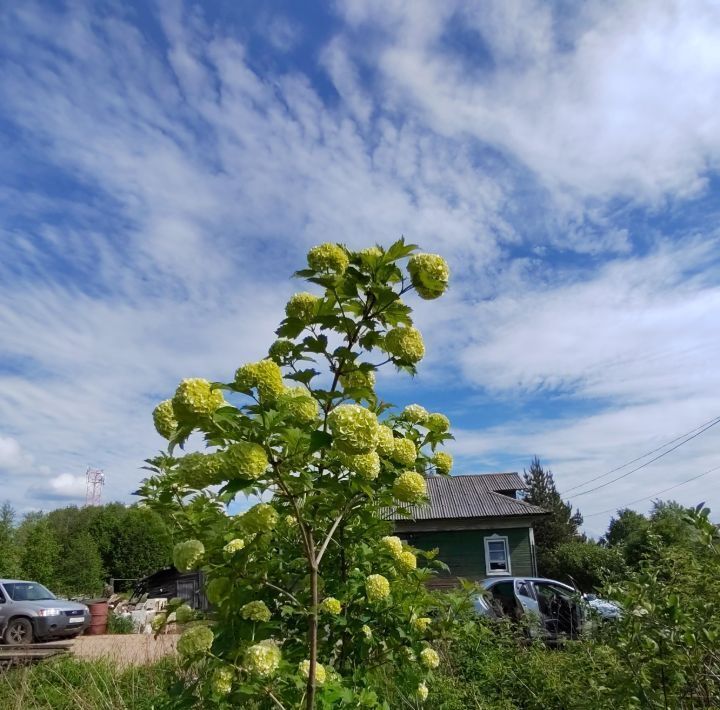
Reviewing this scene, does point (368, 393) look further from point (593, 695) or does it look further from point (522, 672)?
point (522, 672)

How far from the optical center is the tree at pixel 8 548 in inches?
687

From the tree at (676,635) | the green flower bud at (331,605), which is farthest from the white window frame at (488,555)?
the green flower bud at (331,605)

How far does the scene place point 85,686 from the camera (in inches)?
224

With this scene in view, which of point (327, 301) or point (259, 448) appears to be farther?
point (327, 301)

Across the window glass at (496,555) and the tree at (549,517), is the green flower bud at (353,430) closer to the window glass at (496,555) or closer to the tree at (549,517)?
the window glass at (496,555)

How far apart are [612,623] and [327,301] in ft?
6.96

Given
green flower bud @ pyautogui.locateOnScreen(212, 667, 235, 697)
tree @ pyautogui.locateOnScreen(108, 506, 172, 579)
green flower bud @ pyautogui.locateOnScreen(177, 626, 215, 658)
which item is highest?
tree @ pyautogui.locateOnScreen(108, 506, 172, 579)

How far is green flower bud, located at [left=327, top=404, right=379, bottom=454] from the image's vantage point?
5.11 feet

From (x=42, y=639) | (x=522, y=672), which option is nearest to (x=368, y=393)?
(x=522, y=672)

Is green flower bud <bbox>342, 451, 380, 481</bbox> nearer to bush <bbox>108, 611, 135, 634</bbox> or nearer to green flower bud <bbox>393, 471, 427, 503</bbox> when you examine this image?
green flower bud <bbox>393, 471, 427, 503</bbox>

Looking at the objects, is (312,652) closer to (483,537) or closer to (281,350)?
(281,350)

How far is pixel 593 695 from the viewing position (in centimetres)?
258

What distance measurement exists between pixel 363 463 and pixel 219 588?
2.09ft

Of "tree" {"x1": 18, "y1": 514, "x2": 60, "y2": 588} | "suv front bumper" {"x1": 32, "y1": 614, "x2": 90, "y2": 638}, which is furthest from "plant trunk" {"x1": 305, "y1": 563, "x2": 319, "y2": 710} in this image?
"tree" {"x1": 18, "y1": 514, "x2": 60, "y2": 588}
